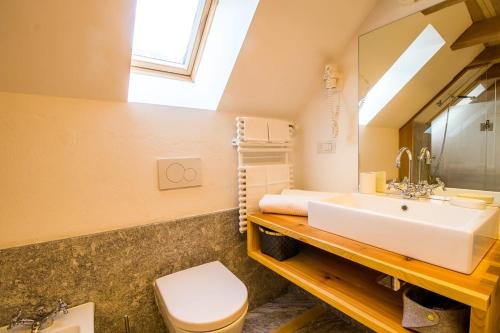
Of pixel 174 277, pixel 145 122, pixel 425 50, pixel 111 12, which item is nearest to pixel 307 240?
pixel 174 277

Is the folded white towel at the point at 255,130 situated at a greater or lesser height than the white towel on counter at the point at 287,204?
greater

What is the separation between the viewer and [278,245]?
1398mm

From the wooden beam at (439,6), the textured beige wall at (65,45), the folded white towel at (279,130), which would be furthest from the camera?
the folded white towel at (279,130)

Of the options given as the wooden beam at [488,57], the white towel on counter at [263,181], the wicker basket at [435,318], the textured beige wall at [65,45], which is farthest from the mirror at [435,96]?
the textured beige wall at [65,45]

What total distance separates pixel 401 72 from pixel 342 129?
0.45 metres

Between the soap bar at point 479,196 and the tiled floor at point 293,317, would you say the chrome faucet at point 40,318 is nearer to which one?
the tiled floor at point 293,317

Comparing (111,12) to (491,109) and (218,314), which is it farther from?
(491,109)

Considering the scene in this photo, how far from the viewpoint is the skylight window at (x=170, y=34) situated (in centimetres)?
140

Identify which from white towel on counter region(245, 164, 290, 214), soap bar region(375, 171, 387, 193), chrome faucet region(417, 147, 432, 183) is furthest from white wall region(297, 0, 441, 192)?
chrome faucet region(417, 147, 432, 183)

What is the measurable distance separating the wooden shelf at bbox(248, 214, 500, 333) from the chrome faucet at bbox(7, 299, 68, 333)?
967 millimetres

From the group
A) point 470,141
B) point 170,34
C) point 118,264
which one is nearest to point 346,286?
point 470,141

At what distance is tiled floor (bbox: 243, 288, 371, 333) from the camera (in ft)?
5.07

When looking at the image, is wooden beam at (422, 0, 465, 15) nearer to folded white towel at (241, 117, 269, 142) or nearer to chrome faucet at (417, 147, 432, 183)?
chrome faucet at (417, 147, 432, 183)

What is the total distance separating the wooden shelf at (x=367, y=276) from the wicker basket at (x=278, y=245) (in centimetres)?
4
